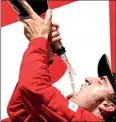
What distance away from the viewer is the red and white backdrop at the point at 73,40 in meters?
2.44

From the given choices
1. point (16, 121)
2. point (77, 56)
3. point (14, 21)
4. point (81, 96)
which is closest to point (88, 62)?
point (77, 56)

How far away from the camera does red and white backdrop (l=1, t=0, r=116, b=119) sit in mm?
2441

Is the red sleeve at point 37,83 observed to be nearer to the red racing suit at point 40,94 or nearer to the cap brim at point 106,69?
the red racing suit at point 40,94

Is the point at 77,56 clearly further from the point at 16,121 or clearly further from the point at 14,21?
the point at 16,121

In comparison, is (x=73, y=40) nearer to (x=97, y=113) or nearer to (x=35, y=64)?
(x=97, y=113)

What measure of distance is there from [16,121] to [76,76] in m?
0.63

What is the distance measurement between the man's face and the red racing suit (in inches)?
5.7

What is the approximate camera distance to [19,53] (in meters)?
2.58

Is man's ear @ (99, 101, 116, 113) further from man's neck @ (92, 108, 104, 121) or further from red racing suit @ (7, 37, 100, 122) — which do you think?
red racing suit @ (7, 37, 100, 122)

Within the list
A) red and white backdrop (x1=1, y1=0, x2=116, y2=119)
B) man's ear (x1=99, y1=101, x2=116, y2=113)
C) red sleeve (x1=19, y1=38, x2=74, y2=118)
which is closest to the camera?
red sleeve (x1=19, y1=38, x2=74, y2=118)

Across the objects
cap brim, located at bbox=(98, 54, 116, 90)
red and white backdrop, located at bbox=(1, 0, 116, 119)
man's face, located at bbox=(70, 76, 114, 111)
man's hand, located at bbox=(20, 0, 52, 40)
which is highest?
man's hand, located at bbox=(20, 0, 52, 40)

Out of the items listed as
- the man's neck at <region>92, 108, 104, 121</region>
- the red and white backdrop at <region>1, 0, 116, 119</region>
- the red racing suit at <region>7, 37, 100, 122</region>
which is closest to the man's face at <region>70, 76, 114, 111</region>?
the man's neck at <region>92, 108, 104, 121</region>

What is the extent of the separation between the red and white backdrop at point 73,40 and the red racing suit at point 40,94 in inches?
27.2

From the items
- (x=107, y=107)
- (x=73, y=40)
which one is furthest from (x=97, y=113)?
(x=73, y=40)
